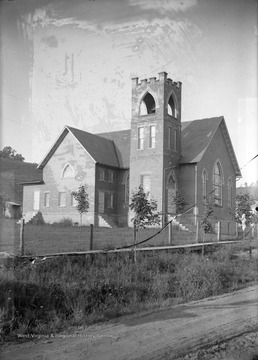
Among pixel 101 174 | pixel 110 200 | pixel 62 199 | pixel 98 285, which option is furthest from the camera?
pixel 101 174

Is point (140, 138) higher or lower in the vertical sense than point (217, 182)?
higher

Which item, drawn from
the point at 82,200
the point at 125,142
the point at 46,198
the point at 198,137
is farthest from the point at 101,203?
the point at 198,137

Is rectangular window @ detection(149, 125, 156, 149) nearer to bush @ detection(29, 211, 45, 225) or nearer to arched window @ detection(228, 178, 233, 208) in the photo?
arched window @ detection(228, 178, 233, 208)

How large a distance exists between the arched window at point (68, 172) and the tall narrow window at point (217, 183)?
141 inches

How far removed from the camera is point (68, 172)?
8352 mm

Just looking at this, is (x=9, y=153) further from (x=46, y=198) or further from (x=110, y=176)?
(x=110, y=176)

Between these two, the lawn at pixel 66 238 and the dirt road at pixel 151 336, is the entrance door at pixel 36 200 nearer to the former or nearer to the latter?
the lawn at pixel 66 238

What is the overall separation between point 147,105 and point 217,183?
2.84m

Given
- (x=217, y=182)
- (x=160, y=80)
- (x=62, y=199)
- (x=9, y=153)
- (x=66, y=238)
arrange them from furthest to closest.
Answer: (x=217, y=182) → (x=66, y=238) → (x=160, y=80) → (x=62, y=199) → (x=9, y=153)

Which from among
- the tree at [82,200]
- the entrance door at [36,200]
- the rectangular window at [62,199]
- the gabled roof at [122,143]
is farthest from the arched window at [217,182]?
the entrance door at [36,200]

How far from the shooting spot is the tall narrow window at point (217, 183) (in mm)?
9645

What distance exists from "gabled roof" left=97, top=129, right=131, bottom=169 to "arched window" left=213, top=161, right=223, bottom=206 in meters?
2.25

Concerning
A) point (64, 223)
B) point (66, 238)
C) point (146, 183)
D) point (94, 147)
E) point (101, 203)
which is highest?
point (94, 147)

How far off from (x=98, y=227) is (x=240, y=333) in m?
3.77
